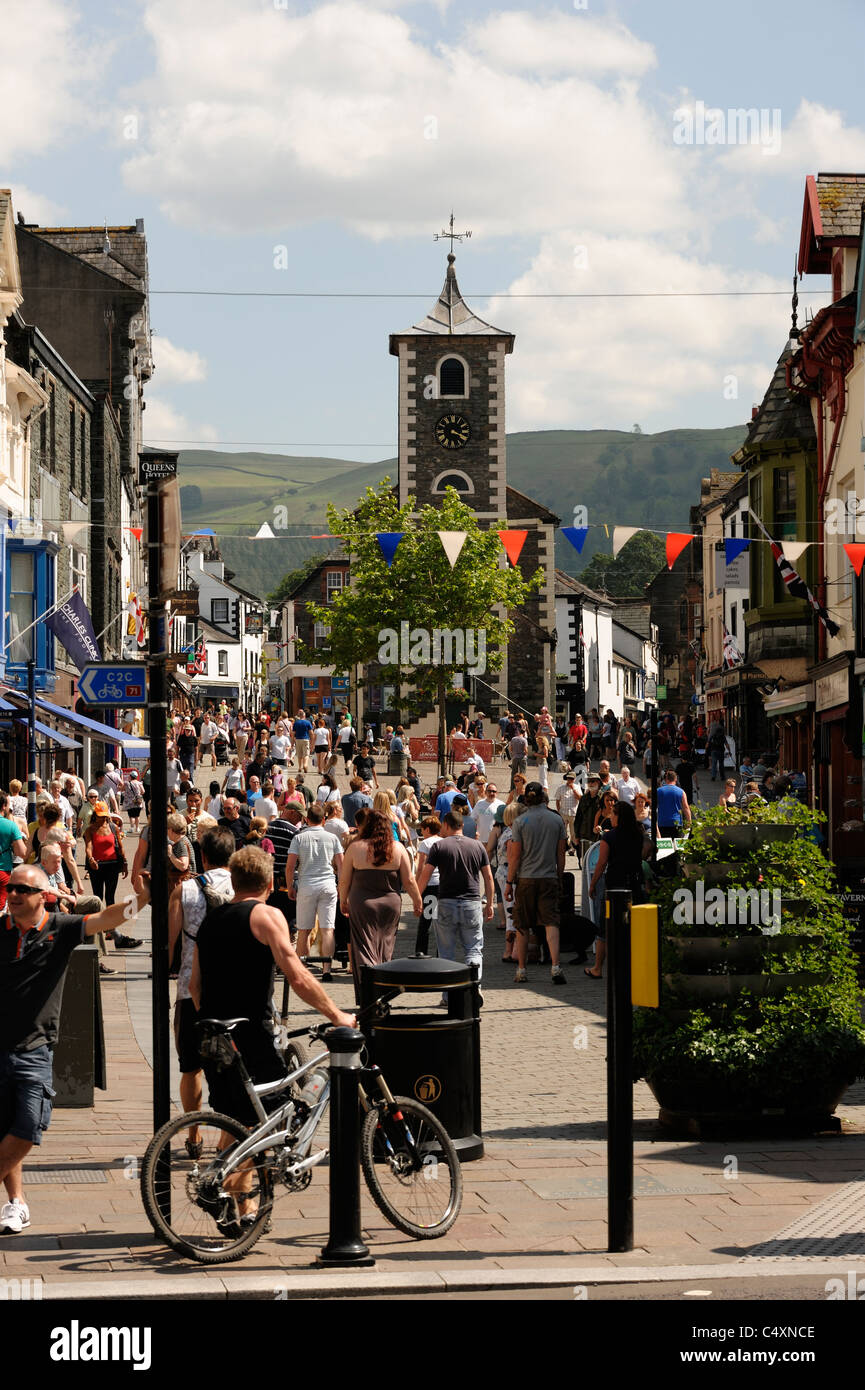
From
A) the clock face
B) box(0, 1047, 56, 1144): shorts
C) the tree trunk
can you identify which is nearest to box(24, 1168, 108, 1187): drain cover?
box(0, 1047, 56, 1144): shorts

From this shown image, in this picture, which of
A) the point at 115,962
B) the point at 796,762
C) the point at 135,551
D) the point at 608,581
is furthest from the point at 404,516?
the point at 608,581

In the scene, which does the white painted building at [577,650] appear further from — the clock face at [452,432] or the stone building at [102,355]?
the stone building at [102,355]

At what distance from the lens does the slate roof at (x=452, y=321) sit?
7331 cm

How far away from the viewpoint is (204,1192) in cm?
720

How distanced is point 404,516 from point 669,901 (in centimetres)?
4758

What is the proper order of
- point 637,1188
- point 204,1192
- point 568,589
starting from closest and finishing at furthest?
point 204,1192
point 637,1188
point 568,589

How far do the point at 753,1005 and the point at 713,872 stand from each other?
0.79 metres

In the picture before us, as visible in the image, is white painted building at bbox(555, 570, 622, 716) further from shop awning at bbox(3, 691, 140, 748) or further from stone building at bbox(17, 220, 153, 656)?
shop awning at bbox(3, 691, 140, 748)

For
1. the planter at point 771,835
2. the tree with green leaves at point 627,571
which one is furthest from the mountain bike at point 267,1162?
the tree with green leaves at point 627,571

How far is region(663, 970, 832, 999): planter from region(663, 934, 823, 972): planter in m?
0.08

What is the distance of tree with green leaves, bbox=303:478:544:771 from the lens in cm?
5575

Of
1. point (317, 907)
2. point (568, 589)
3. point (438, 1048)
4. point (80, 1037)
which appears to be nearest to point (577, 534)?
point (317, 907)

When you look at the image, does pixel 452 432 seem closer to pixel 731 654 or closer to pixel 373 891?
pixel 731 654

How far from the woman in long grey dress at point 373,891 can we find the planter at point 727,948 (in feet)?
11.0
